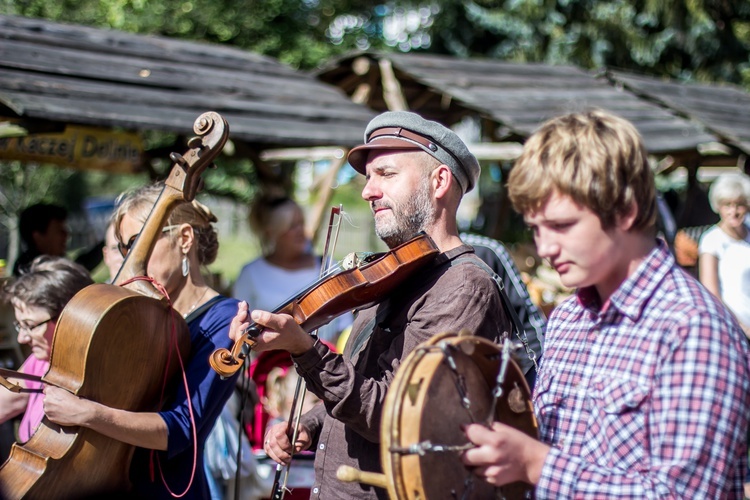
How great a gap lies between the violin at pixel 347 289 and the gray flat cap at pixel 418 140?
0.29 m

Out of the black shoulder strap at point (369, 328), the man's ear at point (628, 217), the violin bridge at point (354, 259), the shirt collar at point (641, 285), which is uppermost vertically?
the man's ear at point (628, 217)

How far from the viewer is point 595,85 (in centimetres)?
965

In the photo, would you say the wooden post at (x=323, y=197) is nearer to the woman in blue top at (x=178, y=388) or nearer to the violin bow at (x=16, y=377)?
the woman in blue top at (x=178, y=388)

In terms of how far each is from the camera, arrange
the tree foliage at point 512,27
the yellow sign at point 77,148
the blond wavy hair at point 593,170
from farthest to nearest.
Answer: the tree foliage at point 512,27, the yellow sign at point 77,148, the blond wavy hair at point 593,170

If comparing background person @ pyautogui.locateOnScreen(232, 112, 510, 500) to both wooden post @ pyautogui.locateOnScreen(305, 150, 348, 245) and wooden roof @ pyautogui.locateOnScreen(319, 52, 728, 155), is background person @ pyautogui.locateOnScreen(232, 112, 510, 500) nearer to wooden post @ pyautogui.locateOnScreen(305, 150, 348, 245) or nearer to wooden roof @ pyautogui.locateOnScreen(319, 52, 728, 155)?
wooden roof @ pyautogui.locateOnScreen(319, 52, 728, 155)

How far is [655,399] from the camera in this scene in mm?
1562

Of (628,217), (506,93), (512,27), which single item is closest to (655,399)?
(628,217)

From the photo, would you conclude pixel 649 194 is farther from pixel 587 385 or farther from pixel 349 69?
pixel 349 69

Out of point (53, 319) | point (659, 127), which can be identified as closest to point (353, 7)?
point (659, 127)

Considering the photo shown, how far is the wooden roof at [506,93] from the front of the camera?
7.80 m

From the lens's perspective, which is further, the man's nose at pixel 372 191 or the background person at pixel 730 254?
the background person at pixel 730 254

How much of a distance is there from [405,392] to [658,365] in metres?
0.48

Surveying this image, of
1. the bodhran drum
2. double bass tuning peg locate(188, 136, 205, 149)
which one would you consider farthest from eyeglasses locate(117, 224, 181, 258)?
the bodhran drum

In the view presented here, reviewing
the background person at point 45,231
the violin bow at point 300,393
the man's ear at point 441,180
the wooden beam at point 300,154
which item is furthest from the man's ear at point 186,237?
the wooden beam at point 300,154
